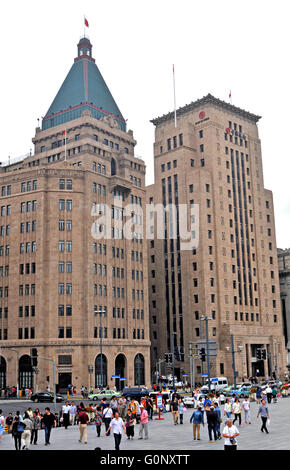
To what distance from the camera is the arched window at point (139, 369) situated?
90375mm

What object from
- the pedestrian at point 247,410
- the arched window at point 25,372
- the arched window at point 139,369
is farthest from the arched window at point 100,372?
the pedestrian at point 247,410

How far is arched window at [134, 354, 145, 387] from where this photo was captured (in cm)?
9038

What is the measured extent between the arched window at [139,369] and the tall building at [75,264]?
0.16 metres

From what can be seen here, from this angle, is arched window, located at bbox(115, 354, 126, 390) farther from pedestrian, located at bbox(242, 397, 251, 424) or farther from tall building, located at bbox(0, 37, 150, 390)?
pedestrian, located at bbox(242, 397, 251, 424)

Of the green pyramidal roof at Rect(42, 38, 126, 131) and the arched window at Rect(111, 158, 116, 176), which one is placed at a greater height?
the green pyramidal roof at Rect(42, 38, 126, 131)

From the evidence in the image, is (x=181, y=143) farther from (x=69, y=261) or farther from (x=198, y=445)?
(x=198, y=445)

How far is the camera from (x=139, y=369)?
91188mm

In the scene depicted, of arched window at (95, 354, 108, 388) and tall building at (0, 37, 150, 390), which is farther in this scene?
arched window at (95, 354, 108, 388)

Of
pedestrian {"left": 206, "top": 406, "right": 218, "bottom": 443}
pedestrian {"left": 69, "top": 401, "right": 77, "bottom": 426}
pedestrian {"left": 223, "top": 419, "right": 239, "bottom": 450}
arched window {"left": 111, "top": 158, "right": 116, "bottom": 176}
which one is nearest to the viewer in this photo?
pedestrian {"left": 223, "top": 419, "right": 239, "bottom": 450}

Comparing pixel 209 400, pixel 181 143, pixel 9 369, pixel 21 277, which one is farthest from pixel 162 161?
pixel 209 400

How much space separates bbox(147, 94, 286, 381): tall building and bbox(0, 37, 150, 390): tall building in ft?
45.3

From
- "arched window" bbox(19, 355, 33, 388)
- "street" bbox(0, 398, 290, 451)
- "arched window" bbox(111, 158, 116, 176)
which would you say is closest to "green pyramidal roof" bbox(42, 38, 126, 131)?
"arched window" bbox(111, 158, 116, 176)

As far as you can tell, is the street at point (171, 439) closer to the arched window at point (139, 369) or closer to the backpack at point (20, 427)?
the backpack at point (20, 427)

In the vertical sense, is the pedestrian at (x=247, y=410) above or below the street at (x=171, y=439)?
above
